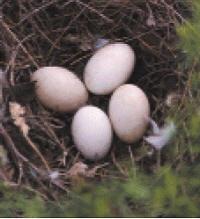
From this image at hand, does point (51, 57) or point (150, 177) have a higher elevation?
point (51, 57)

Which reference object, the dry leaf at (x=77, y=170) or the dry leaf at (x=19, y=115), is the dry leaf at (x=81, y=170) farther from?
the dry leaf at (x=19, y=115)

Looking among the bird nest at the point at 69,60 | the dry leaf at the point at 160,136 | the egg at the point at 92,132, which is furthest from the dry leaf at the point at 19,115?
the dry leaf at the point at 160,136

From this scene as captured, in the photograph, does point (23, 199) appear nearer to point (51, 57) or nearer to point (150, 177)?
point (150, 177)

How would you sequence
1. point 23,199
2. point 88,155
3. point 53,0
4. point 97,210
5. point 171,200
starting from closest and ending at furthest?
A: 1. point 97,210
2. point 171,200
3. point 23,199
4. point 88,155
5. point 53,0

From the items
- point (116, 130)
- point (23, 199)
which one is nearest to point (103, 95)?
point (116, 130)

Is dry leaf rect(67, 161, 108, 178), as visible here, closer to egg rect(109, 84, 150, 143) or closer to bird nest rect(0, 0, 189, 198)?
bird nest rect(0, 0, 189, 198)

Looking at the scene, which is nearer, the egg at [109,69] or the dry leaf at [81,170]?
the dry leaf at [81,170]

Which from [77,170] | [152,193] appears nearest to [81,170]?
[77,170]
